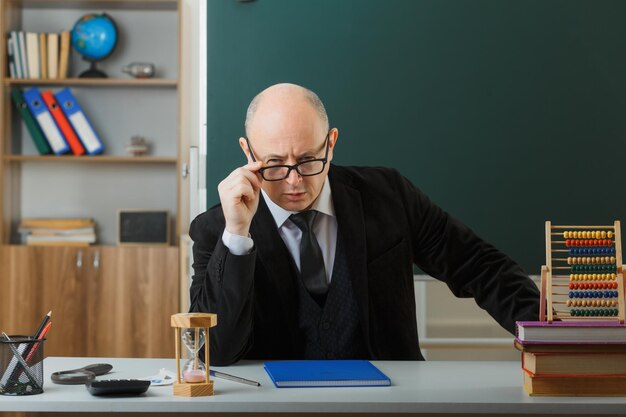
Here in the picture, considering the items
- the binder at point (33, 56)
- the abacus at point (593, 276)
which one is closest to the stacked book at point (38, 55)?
the binder at point (33, 56)

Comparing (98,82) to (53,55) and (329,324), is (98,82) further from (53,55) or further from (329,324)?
(329,324)

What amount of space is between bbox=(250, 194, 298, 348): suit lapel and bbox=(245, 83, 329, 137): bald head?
27cm

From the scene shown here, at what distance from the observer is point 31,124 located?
448 cm

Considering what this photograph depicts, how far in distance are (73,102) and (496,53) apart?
2.37 m

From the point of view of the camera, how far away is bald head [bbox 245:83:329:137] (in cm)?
210

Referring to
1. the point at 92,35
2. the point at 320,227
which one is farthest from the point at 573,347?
the point at 92,35

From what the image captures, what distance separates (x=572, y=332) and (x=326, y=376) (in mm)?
452

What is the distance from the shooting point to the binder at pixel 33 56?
4.45 metres

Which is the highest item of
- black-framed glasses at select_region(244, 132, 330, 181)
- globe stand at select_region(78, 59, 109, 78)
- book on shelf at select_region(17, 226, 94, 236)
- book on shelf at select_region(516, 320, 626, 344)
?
globe stand at select_region(78, 59, 109, 78)

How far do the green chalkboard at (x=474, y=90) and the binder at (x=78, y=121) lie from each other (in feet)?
5.59

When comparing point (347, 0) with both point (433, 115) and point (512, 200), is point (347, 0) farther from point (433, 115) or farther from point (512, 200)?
point (512, 200)

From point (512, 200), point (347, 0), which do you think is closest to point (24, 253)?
point (347, 0)

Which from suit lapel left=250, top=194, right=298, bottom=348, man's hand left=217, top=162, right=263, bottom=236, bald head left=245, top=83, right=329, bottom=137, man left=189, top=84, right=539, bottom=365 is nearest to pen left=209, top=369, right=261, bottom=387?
man left=189, top=84, right=539, bottom=365

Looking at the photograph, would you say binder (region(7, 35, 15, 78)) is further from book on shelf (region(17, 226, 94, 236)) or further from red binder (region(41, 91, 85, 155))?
book on shelf (region(17, 226, 94, 236))
